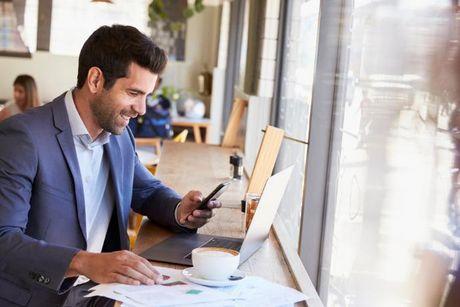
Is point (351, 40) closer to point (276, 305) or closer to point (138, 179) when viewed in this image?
point (138, 179)

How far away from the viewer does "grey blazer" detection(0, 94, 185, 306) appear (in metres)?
1.62

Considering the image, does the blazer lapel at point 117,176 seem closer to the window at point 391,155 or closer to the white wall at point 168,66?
the window at point 391,155

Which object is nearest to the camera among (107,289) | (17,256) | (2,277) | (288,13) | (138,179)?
(107,289)

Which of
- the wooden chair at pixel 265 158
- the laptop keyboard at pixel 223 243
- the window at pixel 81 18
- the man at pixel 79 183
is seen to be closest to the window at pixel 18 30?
the window at pixel 81 18

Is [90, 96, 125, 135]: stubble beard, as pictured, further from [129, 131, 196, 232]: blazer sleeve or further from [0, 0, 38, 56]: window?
[0, 0, 38, 56]: window

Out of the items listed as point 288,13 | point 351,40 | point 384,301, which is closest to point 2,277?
point 384,301

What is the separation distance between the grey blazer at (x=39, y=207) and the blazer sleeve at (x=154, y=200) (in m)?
0.31

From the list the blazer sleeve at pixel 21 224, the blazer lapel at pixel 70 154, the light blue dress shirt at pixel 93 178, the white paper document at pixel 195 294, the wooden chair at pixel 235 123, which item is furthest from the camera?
the wooden chair at pixel 235 123

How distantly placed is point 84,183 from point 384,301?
34.0 inches

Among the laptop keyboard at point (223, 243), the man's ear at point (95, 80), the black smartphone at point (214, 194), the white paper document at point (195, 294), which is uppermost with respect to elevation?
the man's ear at point (95, 80)

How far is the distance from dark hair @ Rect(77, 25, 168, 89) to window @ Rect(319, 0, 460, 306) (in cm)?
61

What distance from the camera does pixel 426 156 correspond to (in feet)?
4.87

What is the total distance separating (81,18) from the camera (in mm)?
9547

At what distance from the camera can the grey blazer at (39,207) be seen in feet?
5.31
